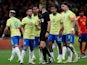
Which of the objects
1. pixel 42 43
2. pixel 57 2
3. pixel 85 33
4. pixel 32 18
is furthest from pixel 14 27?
pixel 57 2

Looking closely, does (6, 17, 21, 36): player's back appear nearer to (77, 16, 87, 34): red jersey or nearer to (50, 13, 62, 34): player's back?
(50, 13, 62, 34): player's back

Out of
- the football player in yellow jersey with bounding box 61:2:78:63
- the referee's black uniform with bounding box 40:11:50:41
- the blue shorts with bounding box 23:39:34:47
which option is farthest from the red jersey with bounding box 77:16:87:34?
the referee's black uniform with bounding box 40:11:50:41

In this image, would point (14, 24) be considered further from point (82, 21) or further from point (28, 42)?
point (82, 21)

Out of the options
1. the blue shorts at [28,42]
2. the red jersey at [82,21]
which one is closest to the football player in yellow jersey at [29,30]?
the blue shorts at [28,42]

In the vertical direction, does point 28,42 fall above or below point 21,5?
below

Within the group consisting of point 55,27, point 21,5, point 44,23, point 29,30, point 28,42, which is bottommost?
point 28,42

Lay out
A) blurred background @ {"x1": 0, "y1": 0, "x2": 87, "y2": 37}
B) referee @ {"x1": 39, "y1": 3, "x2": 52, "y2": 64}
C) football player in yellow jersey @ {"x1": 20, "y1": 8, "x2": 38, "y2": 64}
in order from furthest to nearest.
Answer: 1. blurred background @ {"x1": 0, "y1": 0, "x2": 87, "y2": 37}
2. football player in yellow jersey @ {"x1": 20, "y1": 8, "x2": 38, "y2": 64}
3. referee @ {"x1": 39, "y1": 3, "x2": 52, "y2": 64}

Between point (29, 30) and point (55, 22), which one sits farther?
point (55, 22)

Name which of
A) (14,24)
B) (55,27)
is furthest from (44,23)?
(14,24)

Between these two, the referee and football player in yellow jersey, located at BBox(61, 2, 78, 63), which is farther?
football player in yellow jersey, located at BBox(61, 2, 78, 63)

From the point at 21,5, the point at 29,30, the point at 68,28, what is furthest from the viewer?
the point at 21,5

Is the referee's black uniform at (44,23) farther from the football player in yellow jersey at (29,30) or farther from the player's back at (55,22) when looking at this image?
the player's back at (55,22)

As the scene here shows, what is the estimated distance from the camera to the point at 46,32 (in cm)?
1741

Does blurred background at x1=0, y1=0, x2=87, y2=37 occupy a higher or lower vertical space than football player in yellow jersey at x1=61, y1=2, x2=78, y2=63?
higher
